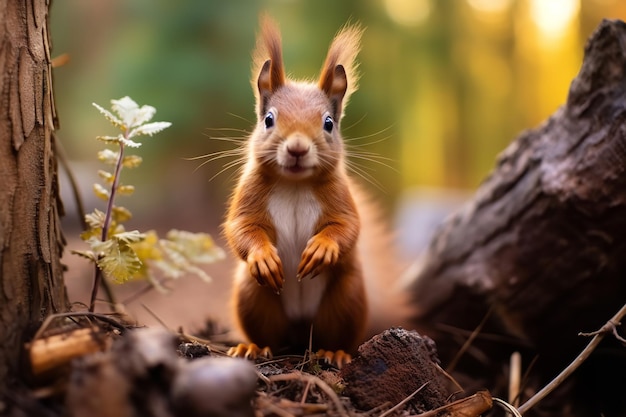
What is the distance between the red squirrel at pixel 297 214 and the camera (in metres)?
1.94

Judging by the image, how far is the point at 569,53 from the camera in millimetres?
4371

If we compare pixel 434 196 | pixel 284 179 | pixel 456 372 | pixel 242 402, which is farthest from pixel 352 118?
pixel 242 402

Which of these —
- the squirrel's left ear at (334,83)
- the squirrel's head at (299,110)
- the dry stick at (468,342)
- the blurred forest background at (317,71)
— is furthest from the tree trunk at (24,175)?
the blurred forest background at (317,71)

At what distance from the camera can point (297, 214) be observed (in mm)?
2004

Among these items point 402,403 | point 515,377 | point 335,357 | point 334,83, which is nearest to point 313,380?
point 402,403

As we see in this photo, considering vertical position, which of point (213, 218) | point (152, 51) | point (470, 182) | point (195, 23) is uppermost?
point (195, 23)

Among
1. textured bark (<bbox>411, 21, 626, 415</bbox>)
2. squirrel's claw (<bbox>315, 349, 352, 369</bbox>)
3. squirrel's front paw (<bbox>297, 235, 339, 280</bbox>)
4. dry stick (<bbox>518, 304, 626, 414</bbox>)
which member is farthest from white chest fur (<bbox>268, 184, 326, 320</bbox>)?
textured bark (<bbox>411, 21, 626, 415</bbox>)

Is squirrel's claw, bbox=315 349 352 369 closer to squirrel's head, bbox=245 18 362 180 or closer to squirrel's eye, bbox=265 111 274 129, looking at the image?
squirrel's head, bbox=245 18 362 180

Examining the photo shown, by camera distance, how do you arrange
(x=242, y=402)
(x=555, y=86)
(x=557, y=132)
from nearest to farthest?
(x=242, y=402), (x=557, y=132), (x=555, y=86)

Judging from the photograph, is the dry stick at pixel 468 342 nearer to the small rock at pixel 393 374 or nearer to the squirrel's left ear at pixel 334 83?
the small rock at pixel 393 374

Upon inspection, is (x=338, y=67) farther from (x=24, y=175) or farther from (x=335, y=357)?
(x=24, y=175)

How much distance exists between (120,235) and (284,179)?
0.53 meters

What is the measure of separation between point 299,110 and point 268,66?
0.79 feet

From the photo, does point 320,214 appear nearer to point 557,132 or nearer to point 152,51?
point 557,132
